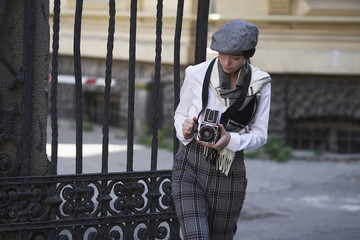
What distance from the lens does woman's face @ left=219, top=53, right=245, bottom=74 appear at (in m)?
3.75

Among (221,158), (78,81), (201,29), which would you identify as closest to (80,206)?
(78,81)

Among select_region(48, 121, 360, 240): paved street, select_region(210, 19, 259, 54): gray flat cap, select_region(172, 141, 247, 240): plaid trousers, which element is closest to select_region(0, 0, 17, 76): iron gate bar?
select_region(172, 141, 247, 240): plaid trousers

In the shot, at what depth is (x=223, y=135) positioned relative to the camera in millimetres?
3707

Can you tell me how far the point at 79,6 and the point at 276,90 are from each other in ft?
24.0

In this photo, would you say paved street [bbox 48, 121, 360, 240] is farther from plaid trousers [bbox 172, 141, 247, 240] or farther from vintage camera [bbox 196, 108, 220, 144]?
vintage camera [bbox 196, 108, 220, 144]

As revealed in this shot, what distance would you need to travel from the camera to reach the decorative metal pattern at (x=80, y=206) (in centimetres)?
448

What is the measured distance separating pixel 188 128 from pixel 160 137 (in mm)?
7287

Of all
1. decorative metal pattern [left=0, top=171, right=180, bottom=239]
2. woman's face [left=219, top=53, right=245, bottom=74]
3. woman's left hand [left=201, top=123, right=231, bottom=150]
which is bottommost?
decorative metal pattern [left=0, top=171, right=180, bottom=239]

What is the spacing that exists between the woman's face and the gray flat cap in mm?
69

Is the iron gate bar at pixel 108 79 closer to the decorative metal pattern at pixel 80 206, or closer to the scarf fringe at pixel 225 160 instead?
the decorative metal pattern at pixel 80 206

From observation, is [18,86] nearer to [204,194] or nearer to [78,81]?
[78,81]

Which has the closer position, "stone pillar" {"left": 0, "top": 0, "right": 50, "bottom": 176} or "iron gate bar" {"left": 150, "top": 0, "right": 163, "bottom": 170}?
"stone pillar" {"left": 0, "top": 0, "right": 50, "bottom": 176}

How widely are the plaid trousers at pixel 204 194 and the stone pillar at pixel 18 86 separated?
3.71 ft

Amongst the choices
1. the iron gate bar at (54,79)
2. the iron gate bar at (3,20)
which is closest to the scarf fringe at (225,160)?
the iron gate bar at (54,79)
